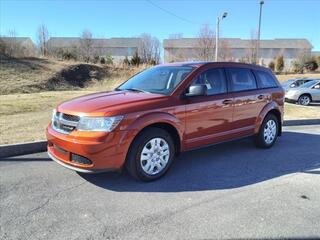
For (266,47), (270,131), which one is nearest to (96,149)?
(270,131)

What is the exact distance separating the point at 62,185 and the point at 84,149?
29.0 inches

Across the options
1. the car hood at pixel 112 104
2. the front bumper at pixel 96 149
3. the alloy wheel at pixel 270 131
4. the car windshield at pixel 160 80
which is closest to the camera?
the front bumper at pixel 96 149

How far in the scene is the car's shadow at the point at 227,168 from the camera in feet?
15.3

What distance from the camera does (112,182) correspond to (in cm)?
471

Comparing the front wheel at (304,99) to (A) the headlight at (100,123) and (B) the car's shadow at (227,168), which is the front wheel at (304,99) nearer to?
(B) the car's shadow at (227,168)

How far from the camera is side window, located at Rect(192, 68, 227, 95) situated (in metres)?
5.44

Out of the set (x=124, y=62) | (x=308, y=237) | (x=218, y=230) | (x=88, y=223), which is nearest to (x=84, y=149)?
(x=88, y=223)

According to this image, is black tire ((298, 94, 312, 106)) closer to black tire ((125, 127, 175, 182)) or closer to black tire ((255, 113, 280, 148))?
black tire ((255, 113, 280, 148))

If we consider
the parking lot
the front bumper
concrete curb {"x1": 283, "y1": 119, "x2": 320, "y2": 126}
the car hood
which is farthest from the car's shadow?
concrete curb {"x1": 283, "y1": 119, "x2": 320, "y2": 126}

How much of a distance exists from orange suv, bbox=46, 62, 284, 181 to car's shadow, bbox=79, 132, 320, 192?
10.9 inches

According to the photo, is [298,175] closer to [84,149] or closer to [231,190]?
[231,190]

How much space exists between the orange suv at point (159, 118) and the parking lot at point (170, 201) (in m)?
0.38

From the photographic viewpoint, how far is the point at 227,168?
215 inches

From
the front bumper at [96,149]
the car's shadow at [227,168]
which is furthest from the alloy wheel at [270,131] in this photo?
the front bumper at [96,149]
